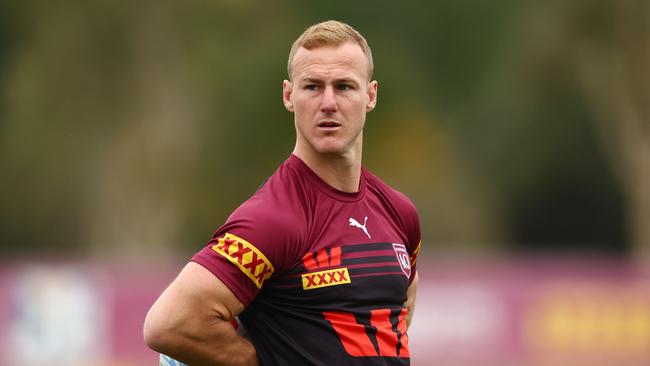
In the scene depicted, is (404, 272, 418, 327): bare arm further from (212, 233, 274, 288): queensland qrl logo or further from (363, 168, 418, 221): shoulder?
(212, 233, 274, 288): queensland qrl logo

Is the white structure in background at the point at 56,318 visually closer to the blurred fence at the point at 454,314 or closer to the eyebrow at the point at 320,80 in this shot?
the blurred fence at the point at 454,314

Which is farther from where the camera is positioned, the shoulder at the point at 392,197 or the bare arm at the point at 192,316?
the shoulder at the point at 392,197

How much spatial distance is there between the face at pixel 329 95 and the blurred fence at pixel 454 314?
13973 mm

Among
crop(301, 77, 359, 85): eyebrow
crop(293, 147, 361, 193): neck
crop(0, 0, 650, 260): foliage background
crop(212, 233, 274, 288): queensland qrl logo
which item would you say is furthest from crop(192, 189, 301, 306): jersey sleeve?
crop(0, 0, 650, 260): foliage background

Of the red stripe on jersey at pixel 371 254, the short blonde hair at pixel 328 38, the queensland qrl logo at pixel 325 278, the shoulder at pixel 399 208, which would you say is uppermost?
the short blonde hair at pixel 328 38

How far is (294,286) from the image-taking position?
513 centimetres

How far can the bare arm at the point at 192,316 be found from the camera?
4926 millimetres

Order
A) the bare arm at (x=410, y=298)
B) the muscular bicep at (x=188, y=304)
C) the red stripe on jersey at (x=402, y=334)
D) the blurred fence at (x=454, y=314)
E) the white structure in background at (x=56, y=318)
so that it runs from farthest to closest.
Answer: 1. the blurred fence at (x=454, y=314)
2. the white structure in background at (x=56, y=318)
3. the bare arm at (x=410, y=298)
4. the red stripe on jersey at (x=402, y=334)
5. the muscular bicep at (x=188, y=304)

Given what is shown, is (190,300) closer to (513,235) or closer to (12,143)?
(12,143)

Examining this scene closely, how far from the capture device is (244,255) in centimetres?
495

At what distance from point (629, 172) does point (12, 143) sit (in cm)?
1631

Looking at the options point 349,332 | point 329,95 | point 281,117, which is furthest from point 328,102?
point 281,117

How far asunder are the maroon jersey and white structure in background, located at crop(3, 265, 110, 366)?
13868mm

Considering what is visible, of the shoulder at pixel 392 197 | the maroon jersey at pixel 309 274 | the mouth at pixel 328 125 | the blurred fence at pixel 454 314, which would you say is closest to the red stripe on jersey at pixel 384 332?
the maroon jersey at pixel 309 274
